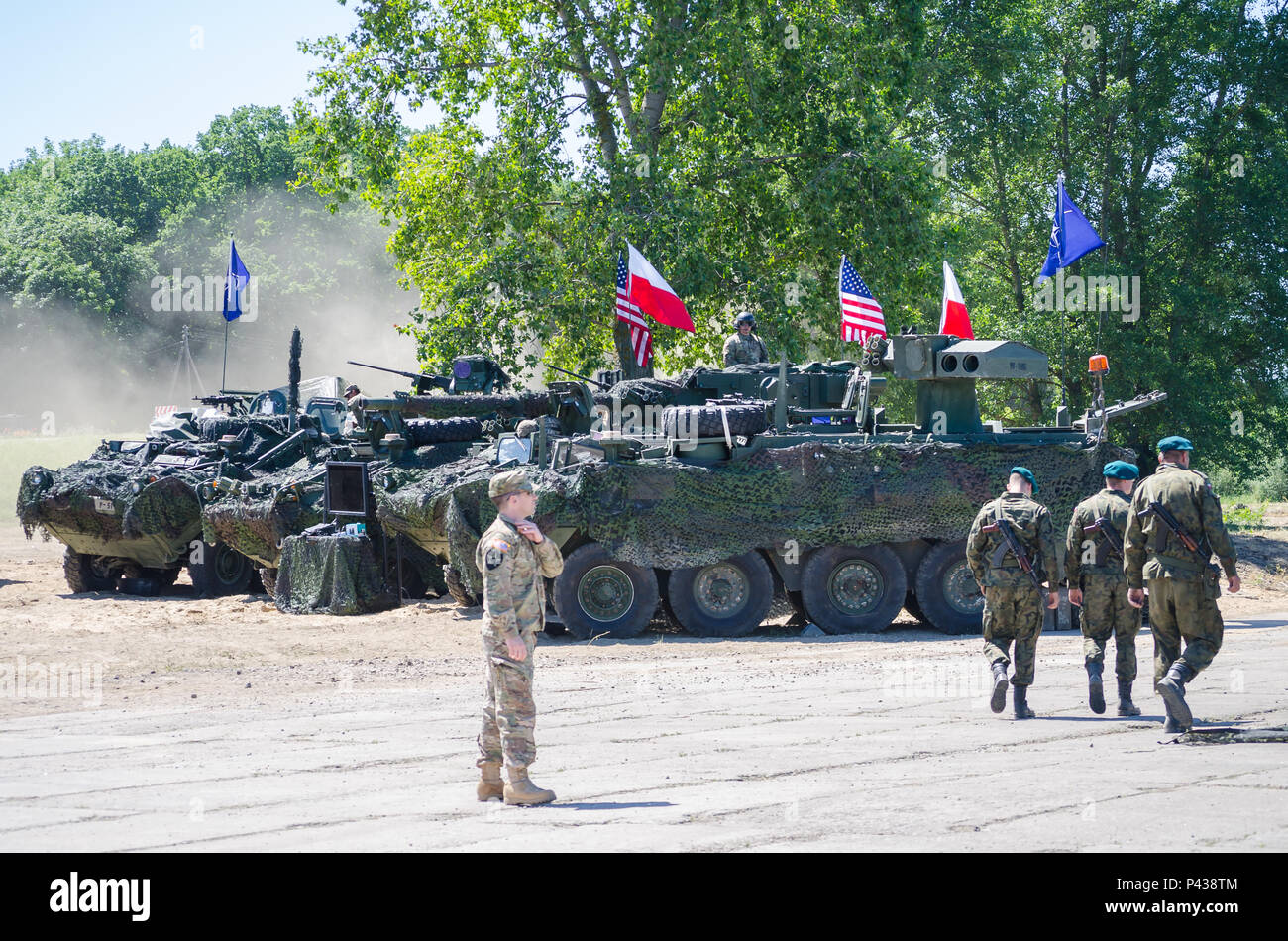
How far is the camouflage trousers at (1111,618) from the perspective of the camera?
34.9 feet

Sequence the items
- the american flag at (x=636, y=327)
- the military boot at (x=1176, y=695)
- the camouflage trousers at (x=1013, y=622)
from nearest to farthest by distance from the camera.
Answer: the military boot at (x=1176, y=695), the camouflage trousers at (x=1013, y=622), the american flag at (x=636, y=327)

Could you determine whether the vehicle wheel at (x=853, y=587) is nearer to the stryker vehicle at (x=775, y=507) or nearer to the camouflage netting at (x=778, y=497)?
the stryker vehicle at (x=775, y=507)

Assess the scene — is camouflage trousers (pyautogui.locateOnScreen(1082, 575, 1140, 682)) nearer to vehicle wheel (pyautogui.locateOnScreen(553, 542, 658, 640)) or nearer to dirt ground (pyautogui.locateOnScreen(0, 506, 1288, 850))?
dirt ground (pyautogui.locateOnScreen(0, 506, 1288, 850))

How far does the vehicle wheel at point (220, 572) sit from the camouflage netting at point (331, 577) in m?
3.27

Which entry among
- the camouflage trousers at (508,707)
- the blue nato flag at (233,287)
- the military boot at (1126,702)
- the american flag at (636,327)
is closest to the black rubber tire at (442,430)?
the american flag at (636,327)

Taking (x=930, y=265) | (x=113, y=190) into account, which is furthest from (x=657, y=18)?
(x=113, y=190)

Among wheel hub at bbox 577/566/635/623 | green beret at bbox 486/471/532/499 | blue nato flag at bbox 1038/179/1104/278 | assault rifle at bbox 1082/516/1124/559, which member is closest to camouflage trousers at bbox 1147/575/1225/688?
assault rifle at bbox 1082/516/1124/559

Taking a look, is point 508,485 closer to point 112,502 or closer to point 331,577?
point 331,577

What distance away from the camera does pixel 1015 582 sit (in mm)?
10742

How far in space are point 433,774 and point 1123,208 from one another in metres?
26.4

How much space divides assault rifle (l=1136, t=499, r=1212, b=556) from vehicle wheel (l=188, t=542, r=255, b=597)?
48.9ft

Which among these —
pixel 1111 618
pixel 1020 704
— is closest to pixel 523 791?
pixel 1020 704

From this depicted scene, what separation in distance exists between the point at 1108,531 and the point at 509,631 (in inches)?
189

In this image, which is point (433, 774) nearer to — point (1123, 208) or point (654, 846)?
point (654, 846)
